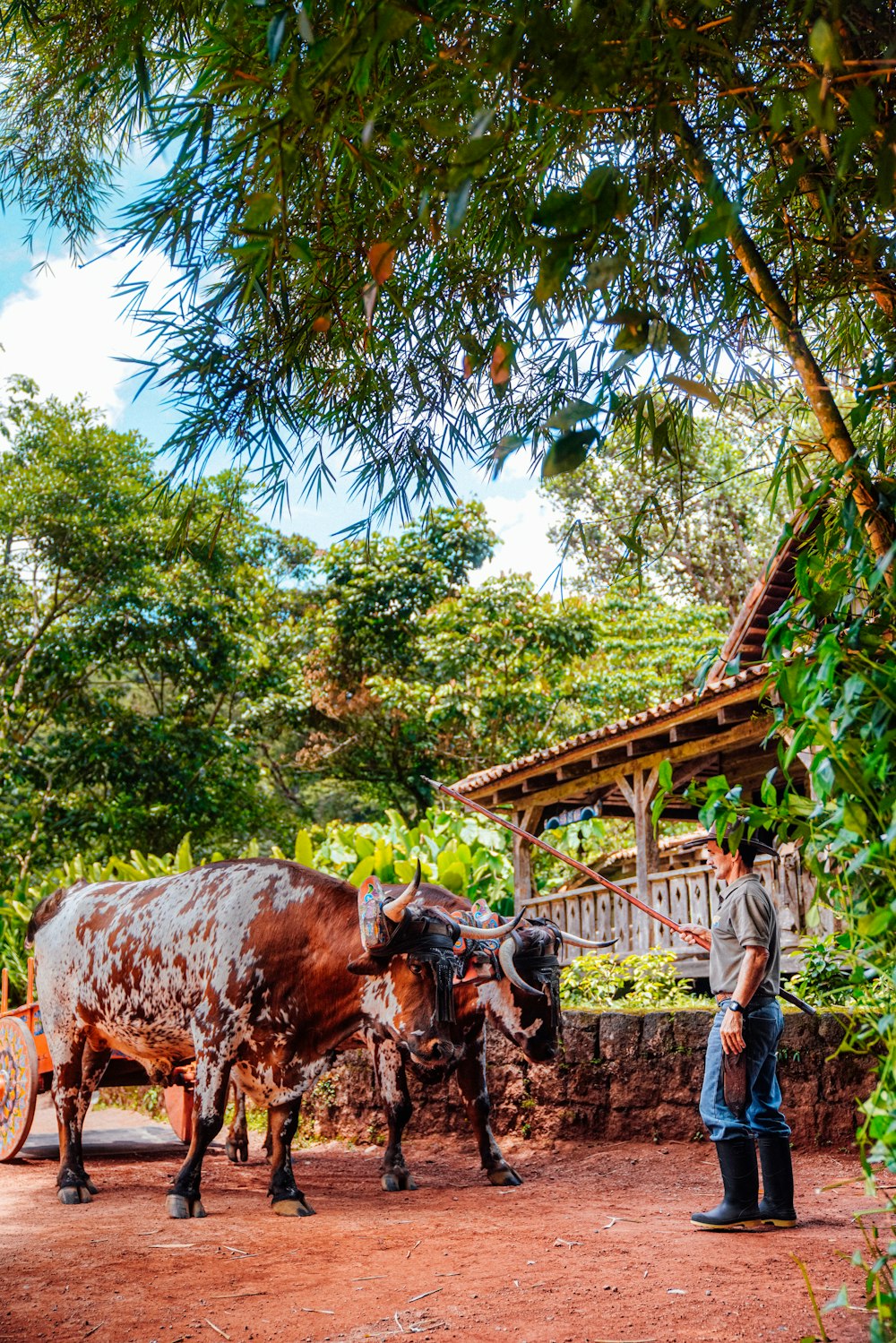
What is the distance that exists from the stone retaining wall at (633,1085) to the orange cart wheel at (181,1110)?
1.35 m

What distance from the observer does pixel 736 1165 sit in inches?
182

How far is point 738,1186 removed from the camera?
182 inches

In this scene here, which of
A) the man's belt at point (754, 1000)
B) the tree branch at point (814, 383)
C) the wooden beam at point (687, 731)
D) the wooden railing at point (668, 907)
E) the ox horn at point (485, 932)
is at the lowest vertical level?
the man's belt at point (754, 1000)

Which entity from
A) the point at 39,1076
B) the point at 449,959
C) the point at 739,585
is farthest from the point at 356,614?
the point at 449,959

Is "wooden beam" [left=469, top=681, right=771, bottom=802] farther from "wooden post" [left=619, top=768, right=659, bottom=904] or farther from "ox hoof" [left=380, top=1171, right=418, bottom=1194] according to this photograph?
"ox hoof" [left=380, top=1171, right=418, bottom=1194]

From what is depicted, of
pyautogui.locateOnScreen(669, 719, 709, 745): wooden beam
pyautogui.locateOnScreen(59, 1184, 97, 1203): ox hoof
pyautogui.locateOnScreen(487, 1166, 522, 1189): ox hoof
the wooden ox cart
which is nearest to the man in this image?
pyautogui.locateOnScreen(487, 1166, 522, 1189): ox hoof

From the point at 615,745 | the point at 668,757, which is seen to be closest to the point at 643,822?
the point at 668,757

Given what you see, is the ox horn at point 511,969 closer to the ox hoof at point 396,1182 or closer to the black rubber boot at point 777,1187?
the ox hoof at point 396,1182

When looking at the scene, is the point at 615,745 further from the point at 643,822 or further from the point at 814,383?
the point at 814,383

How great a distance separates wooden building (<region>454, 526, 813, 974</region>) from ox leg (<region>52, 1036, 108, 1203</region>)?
5.30 meters

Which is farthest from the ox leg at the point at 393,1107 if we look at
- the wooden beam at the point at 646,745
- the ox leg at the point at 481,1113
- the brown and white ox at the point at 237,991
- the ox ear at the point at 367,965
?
the wooden beam at the point at 646,745

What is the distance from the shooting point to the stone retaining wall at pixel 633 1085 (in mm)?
6750

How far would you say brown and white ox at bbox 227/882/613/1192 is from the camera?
6.32 m

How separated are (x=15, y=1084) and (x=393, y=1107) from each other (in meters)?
2.42
